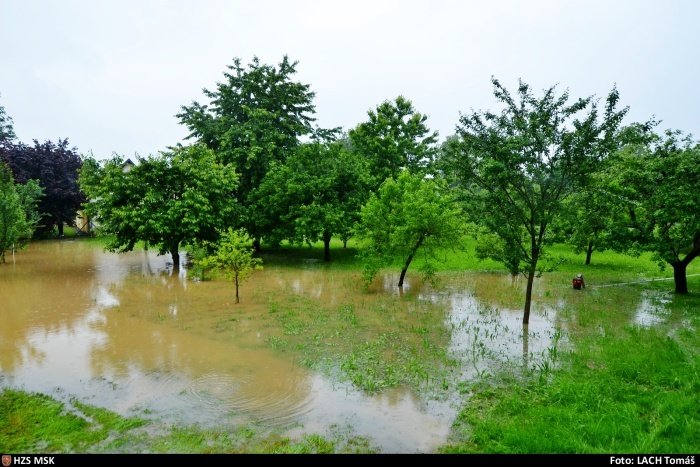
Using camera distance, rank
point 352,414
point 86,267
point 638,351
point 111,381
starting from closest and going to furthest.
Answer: point 352,414, point 111,381, point 638,351, point 86,267

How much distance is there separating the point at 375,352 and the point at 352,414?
3.71 metres

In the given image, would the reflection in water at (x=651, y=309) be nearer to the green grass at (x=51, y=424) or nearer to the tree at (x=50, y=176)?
the green grass at (x=51, y=424)

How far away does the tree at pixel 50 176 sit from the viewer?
146 ft

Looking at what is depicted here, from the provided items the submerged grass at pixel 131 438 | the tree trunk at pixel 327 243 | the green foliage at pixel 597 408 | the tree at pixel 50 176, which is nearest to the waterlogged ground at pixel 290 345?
the submerged grass at pixel 131 438

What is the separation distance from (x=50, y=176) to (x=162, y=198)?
96.1ft

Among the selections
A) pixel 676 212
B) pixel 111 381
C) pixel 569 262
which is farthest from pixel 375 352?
pixel 569 262

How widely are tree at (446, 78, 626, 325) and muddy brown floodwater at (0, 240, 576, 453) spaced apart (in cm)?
372

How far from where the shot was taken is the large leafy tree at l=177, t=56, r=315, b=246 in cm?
3014

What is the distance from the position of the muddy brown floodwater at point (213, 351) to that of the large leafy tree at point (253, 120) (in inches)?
379

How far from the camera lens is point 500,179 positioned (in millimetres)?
13867

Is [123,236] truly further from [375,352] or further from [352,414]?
[352,414]

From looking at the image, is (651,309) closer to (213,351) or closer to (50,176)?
(213,351)

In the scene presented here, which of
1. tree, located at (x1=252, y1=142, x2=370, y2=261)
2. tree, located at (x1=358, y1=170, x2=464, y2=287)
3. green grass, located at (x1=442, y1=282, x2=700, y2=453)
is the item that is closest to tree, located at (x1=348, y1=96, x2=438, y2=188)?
tree, located at (x1=252, y1=142, x2=370, y2=261)

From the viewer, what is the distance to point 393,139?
34.1 meters
